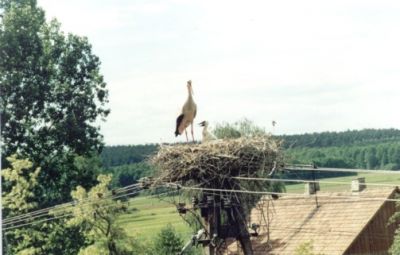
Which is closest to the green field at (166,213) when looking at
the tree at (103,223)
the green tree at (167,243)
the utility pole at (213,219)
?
the green tree at (167,243)

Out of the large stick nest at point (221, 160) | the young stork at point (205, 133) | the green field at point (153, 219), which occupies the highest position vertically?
the young stork at point (205, 133)

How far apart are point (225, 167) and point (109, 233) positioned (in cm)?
733

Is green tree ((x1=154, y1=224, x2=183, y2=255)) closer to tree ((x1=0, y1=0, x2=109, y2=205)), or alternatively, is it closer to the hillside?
tree ((x1=0, y1=0, x2=109, y2=205))

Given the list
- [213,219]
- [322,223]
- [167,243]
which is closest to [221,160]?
[213,219]

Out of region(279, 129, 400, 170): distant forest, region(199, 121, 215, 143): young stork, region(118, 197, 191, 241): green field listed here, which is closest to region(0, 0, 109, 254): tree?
region(199, 121, 215, 143): young stork

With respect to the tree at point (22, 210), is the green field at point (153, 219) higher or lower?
lower

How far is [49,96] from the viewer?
28172 millimetres

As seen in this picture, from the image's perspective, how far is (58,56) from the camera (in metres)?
28.5

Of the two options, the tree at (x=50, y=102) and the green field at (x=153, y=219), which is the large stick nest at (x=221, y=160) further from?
the green field at (x=153, y=219)

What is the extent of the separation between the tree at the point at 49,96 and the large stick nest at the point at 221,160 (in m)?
13.5

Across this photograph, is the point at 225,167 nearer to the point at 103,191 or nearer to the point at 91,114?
the point at 103,191

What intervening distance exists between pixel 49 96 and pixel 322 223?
10.3 meters

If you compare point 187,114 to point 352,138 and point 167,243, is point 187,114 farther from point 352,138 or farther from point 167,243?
point 352,138

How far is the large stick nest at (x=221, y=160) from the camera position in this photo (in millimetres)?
14070
